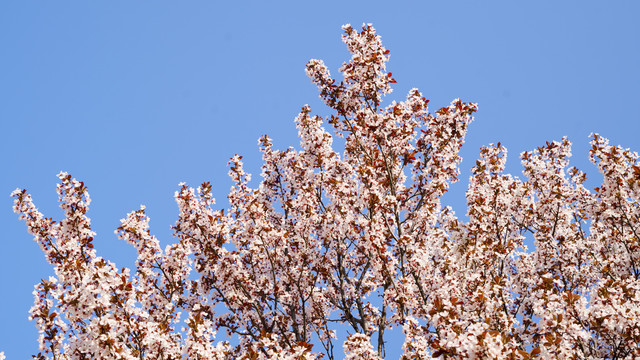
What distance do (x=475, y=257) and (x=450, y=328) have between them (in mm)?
5858

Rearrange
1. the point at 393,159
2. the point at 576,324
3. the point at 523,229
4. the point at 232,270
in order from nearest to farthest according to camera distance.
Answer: the point at 576,324
the point at 232,270
the point at 393,159
the point at 523,229

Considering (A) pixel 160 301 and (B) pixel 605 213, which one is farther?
(B) pixel 605 213

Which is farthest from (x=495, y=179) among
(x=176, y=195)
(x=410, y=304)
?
(x=176, y=195)

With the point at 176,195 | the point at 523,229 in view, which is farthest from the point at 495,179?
the point at 176,195

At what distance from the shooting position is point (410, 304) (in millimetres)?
12438

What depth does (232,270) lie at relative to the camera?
13594mm

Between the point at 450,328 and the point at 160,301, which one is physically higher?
the point at 160,301

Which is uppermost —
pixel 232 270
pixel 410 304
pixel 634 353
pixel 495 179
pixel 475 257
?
pixel 495 179

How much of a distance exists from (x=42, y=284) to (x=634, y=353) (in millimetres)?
10852

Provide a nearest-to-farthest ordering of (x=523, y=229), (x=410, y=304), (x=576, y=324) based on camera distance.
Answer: (x=576, y=324) → (x=410, y=304) → (x=523, y=229)

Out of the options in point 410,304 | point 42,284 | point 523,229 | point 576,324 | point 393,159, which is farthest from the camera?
point 523,229

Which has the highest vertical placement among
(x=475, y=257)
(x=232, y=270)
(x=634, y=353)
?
(x=232, y=270)

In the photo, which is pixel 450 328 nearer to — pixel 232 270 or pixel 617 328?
pixel 617 328

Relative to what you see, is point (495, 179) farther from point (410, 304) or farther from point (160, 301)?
point (160, 301)
